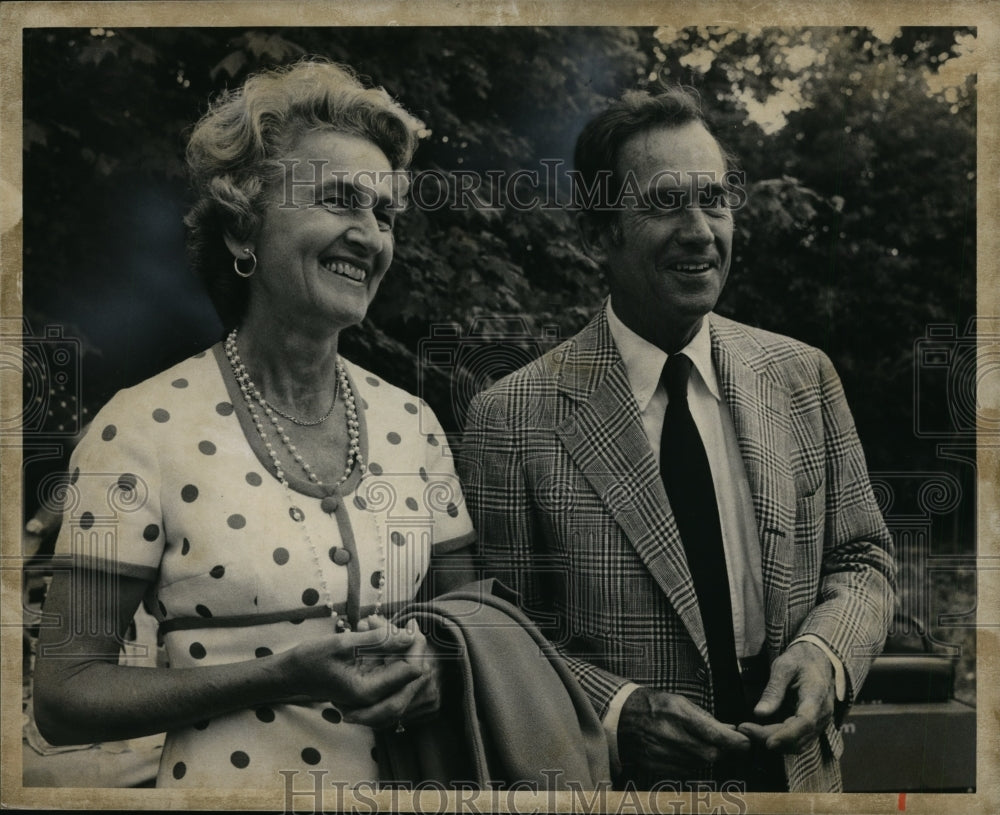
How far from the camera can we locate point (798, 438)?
3805 mm

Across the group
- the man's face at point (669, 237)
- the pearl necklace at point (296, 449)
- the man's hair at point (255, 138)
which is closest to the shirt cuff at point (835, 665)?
the man's face at point (669, 237)

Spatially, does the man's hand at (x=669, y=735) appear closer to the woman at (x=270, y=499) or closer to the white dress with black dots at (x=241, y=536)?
the woman at (x=270, y=499)

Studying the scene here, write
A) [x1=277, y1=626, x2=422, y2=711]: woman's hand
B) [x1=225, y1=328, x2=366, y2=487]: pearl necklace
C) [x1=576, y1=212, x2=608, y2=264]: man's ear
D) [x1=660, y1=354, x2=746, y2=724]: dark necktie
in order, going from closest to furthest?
1. [x1=277, y1=626, x2=422, y2=711]: woman's hand
2. [x1=225, y1=328, x2=366, y2=487]: pearl necklace
3. [x1=660, y1=354, x2=746, y2=724]: dark necktie
4. [x1=576, y1=212, x2=608, y2=264]: man's ear

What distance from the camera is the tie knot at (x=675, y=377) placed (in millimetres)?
3768

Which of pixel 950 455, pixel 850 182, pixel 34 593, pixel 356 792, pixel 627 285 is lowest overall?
pixel 356 792

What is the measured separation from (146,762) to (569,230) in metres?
1.91

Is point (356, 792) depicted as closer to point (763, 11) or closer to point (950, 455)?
point (950, 455)

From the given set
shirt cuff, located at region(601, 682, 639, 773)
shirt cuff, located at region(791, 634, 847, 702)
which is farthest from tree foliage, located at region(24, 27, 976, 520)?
shirt cuff, located at region(601, 682, 639, 773)

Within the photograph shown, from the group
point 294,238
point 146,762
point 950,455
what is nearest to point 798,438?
point 950,455

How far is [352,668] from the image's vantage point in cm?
352

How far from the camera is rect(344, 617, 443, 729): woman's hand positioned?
3551 mm

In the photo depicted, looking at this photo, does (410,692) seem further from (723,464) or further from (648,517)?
(723,464)

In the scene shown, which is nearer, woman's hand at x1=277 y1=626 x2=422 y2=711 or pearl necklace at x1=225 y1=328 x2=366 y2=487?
woman's hand at x1=277 y1=626 x2=422 y2=711

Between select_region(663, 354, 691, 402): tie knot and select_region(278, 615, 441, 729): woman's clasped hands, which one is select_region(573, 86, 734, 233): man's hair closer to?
select_region(663, 354, 691, 402): tie knot
